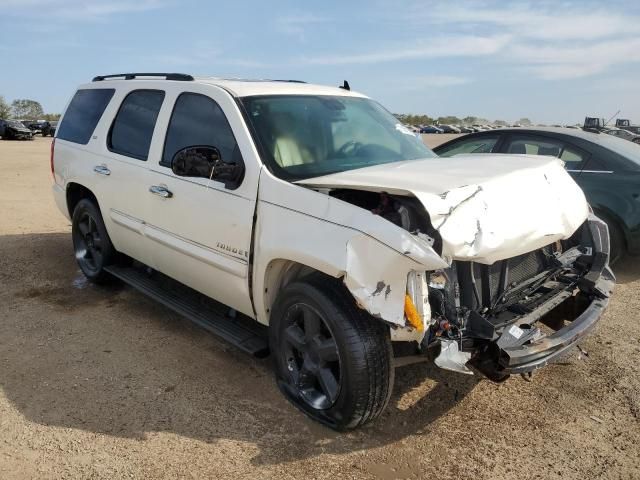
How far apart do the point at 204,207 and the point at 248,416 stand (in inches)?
55.6

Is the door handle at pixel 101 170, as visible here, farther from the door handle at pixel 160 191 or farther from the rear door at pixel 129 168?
the door handle at pixel 160 191

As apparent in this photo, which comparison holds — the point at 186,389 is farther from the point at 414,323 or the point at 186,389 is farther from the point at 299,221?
the point at 414,323

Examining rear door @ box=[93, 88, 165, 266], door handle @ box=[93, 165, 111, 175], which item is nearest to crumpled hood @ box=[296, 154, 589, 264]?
rear door @ box=[93, 88, 165, 266]

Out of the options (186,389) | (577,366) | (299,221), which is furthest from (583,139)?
(186,389)

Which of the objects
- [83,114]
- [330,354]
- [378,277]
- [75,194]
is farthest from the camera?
[75,194]

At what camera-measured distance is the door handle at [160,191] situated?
4172 millimetres

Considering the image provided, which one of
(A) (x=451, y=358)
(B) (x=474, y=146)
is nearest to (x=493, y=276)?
(A) (x=451, y=358)

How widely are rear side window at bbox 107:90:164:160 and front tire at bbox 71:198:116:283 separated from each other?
31.4 inches

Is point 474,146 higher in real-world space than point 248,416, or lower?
higher

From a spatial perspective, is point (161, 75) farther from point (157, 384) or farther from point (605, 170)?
point (605, 170)

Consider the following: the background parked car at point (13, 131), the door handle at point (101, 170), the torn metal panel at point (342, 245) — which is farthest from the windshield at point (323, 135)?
the background parked car at point (13, 131)

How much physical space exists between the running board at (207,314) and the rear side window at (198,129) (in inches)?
42.4

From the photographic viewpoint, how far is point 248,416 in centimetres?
340

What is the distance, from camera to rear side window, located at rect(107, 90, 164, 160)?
15.0 feet
